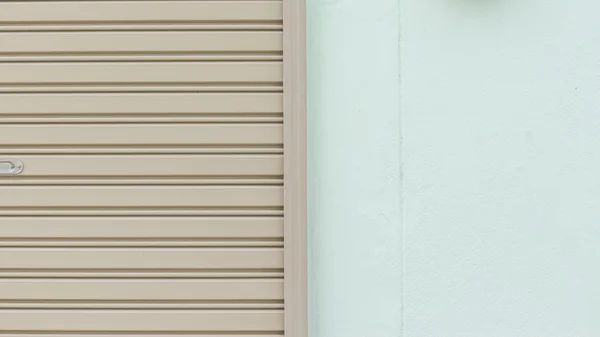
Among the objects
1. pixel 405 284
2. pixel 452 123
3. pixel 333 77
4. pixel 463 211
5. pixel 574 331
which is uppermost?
pixel 333 77

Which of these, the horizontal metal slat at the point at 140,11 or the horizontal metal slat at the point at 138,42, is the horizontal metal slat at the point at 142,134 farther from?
the horizontal metal slat at the point at 140,11

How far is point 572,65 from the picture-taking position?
1.92 metres

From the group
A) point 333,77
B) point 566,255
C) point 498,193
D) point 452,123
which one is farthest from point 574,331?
point 333,77

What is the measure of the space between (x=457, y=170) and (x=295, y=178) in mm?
567

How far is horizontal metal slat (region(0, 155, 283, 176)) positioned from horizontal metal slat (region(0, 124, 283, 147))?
51mm

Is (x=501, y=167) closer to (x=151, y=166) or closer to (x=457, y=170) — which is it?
(x=457, y=170)

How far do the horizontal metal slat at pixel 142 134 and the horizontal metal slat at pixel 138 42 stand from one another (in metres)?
0.27

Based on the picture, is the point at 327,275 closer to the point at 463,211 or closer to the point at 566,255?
the point at 463,211

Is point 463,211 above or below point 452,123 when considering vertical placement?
below

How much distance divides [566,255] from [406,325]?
604 millimetres

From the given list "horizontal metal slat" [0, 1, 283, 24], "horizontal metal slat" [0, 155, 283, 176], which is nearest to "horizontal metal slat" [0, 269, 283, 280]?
"horizontal metal slat" [0, 155, 283, 176]

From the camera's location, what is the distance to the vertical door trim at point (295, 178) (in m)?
1.90

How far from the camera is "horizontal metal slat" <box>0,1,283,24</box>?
1977mm

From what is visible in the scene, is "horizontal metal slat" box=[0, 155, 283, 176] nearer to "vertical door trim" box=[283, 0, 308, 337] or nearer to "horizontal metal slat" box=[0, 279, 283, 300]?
"vertical door trim" box=[283, 0, 308, 337]
